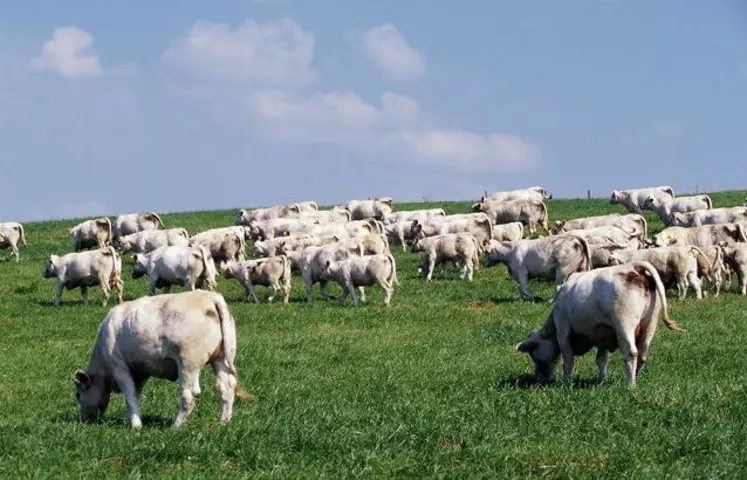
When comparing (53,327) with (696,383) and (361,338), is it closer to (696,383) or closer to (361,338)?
(361,338)

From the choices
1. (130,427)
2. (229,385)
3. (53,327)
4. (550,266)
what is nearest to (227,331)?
(229,385)

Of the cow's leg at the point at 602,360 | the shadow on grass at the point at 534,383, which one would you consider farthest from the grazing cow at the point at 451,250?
the cow's leg at the point at 602,360

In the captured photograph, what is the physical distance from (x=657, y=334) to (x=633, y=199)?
33.7 metres

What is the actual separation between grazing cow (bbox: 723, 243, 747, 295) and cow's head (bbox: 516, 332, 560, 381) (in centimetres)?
1436

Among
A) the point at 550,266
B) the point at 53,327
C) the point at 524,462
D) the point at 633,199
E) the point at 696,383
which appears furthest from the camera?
the point at 633,199

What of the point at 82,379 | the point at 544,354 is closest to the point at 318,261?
the point at 544,354

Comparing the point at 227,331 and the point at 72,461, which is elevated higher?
the point at 227,331

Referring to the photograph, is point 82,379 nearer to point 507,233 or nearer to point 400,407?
point 400,407

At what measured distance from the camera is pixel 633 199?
53.1 metres

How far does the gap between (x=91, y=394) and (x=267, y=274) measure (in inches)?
675

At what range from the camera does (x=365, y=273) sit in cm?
2878

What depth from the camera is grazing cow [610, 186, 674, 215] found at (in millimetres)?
52938

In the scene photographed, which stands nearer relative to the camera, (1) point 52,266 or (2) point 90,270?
(2) point 90,270

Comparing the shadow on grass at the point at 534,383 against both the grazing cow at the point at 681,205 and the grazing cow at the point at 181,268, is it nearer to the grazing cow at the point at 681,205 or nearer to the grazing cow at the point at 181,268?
the grazing cow at the point at 181,268
